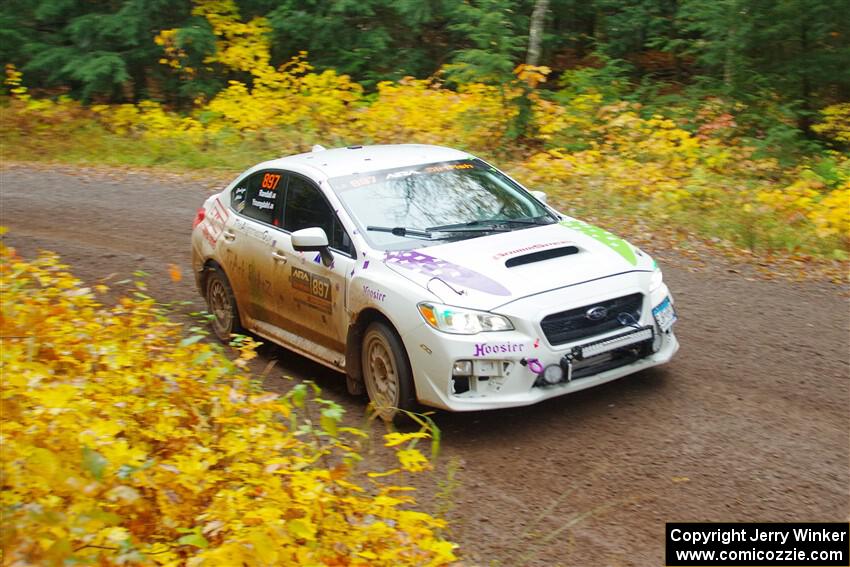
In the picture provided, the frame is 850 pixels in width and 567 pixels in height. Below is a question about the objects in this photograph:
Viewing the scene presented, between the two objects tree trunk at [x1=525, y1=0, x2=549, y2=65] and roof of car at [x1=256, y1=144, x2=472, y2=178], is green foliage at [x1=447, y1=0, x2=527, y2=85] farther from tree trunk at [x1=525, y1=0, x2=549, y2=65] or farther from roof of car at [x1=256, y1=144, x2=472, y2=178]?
roof of car at [x1=256, y1=144, x2=472, y2=178]

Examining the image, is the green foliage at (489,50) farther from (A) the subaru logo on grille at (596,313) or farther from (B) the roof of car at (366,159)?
(A) the subaru logo on grille at (596,313)

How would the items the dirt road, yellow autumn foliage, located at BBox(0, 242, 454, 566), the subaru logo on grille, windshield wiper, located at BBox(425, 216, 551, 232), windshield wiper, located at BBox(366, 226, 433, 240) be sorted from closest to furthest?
yellow autumn foliage, located at BBox(0, 242, 454, 566) → the dirt road → the subaru logo on grille → windshield wiper, located at BBox(366, 226, 433, 240) → windshield wiper, located at BBox(425, 216, 551, 232)

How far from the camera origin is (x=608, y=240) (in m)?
7.36

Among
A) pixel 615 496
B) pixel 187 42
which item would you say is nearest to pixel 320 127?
pixel 187 42

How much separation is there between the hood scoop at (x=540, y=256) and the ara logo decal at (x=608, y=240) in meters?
0.38

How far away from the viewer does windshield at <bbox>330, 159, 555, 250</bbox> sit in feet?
23.9

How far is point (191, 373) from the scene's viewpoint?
5.77 metres

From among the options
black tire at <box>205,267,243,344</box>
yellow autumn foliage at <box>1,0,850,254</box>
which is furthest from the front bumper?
yellow autumn foliage at <box>1,0,850,254</box>

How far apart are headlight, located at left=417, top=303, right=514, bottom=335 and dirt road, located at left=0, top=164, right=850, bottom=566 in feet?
2.73

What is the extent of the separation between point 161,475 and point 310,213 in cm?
366

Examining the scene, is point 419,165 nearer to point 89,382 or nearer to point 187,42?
point 89,382

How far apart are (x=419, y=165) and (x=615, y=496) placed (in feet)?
11.8

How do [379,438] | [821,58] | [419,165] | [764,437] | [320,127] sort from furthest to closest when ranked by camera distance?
1. [320,127]
2. [821,58]
3. [419,165]
4. [379,438]
5. [764,437]

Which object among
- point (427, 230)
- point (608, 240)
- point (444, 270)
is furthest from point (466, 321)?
point (608, 240)
